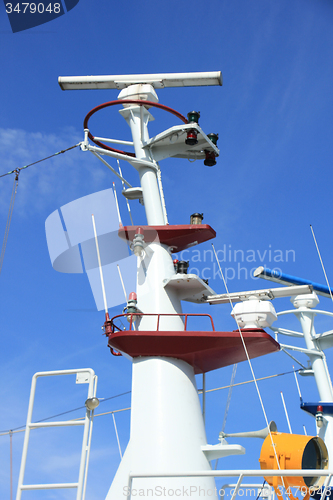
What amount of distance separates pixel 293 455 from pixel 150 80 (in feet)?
40.8

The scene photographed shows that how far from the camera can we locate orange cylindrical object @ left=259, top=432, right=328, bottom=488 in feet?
41.9

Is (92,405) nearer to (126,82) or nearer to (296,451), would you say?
(296,451)

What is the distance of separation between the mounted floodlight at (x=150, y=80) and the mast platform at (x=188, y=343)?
27.9 feet

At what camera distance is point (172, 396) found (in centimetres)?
1324

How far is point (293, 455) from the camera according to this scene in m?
12.8

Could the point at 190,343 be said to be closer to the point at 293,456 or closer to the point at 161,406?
the point at 161,406

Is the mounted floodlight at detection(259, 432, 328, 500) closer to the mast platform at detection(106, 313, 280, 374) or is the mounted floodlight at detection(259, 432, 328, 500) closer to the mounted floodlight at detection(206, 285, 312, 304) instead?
the mast platform at detection(106, 313, 280, 374)

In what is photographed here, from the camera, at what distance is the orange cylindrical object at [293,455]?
41.9ft

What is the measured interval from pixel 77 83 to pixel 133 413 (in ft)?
37.2

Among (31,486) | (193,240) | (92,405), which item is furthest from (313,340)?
(31,486)

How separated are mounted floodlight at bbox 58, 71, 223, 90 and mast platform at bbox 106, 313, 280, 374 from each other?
335 inches

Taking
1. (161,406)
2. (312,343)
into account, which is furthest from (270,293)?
(312,343)

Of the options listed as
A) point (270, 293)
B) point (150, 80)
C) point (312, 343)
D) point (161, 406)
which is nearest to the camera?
point (161, 406)

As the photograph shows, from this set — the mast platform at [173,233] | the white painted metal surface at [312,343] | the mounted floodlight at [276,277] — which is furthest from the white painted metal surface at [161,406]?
the white painted metal surface at [312,343]
